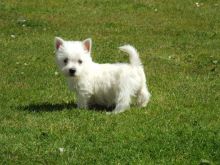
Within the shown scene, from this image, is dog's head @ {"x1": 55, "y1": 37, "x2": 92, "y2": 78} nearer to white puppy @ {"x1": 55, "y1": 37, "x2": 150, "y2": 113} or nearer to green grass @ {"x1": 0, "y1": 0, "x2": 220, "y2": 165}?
white puppy @ {"x1": 55, "y1": 37, "x2": 150, "y2": 113}

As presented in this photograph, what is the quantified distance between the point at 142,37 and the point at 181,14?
12.5 ft

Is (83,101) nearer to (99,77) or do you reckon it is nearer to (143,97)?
(99,77)

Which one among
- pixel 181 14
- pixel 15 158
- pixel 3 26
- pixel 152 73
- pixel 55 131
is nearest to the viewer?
pixel 15 158

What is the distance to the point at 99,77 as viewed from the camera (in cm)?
1000

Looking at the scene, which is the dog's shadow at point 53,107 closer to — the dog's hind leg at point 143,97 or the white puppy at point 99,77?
the white puppy at point 99,77

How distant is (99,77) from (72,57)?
1.90 feet

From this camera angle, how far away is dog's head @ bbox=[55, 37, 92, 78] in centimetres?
973

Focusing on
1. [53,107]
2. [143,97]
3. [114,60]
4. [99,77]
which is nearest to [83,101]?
[99,77]

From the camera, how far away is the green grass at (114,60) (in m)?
8.12

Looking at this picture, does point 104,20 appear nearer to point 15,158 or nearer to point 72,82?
point 72,82

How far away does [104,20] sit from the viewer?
20.0 meters

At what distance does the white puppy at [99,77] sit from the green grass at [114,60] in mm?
275

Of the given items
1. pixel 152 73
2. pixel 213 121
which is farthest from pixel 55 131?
pixel 152 73

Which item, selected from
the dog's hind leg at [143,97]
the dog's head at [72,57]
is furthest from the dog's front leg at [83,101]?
the dog's hind leg at [143,97]
